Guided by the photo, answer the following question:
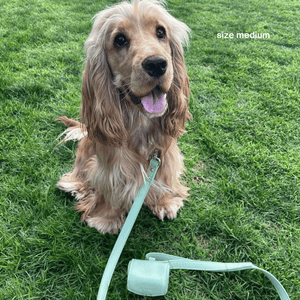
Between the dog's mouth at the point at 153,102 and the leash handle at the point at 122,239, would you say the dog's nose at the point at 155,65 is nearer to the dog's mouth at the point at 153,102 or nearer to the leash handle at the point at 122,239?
the dog's mouth at the point at 153,102

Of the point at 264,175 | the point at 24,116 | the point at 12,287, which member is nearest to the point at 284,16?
the point at 264,175

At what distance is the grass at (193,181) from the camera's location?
1.97m

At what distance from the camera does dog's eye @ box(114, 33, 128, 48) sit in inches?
65.9

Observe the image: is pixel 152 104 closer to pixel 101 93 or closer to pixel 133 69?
pixel 133 69

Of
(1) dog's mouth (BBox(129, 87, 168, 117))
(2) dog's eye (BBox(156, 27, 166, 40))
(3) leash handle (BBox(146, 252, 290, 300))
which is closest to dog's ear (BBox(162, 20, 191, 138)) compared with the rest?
(2) dog's eye (BBox(156, 27, 166, 40))

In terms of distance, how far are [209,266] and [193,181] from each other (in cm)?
116

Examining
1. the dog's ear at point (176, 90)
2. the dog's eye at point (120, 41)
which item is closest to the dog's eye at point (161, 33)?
the dog's ear at point (176, 90)

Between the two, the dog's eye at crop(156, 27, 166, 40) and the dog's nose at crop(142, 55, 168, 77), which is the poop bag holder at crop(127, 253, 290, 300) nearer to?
the dog's nose at crop(142, 55, 168, 77)

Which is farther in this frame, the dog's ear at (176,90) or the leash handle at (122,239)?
the dog's ear at (176,90)

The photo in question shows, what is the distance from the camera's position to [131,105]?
1854 mm

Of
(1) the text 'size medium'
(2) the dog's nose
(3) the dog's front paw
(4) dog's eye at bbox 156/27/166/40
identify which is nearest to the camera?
(2) the dog's nose

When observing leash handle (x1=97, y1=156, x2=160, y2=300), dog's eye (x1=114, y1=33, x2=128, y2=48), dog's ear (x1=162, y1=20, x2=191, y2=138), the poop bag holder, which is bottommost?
the poop bag holder

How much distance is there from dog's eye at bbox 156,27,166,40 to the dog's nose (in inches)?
14.9

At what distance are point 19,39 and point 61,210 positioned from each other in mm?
4223
